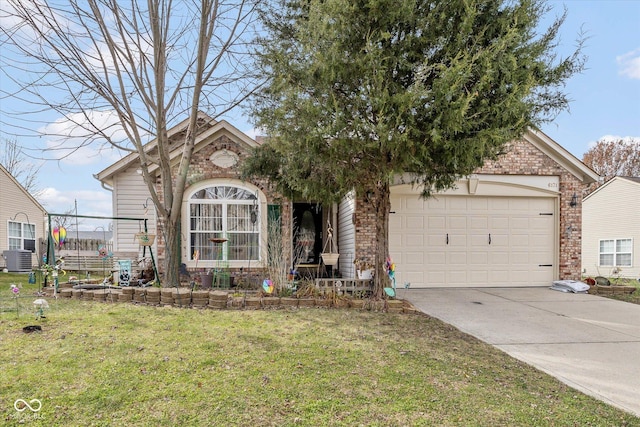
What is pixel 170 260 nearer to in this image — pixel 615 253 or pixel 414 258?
pixel 414 258

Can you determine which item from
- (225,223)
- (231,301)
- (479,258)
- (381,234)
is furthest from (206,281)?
(479,258)

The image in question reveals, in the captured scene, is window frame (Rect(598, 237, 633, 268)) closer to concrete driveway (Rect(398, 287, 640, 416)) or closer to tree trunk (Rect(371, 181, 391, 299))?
concrete driveway (Rect(398, 287, 640, 416))

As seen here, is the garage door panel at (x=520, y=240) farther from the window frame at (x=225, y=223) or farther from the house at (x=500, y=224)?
the window frame at (x=225, y=223)

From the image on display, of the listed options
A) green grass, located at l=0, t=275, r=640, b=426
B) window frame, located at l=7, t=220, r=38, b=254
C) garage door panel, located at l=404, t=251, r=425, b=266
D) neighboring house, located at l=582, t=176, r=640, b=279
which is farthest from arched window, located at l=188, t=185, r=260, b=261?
neighboring house, located at l=582, t=176, r=640, b=279

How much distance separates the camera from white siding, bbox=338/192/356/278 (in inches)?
374

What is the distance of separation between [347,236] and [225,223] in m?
3.12

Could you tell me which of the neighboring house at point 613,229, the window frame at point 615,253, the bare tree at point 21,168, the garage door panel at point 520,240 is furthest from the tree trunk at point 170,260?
the bare tree at point 21,168

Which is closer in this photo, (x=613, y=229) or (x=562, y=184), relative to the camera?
(x=562, y=184)

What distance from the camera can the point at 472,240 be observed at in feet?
32.3

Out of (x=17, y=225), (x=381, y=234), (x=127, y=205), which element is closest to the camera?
(x=381, y=234)

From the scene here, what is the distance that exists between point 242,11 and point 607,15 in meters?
7.94

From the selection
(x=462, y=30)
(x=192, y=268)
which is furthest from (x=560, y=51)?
(x=192, y=268)

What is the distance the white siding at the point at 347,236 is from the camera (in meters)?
9.51

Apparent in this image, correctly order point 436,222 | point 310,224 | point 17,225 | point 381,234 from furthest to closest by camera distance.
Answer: point 17,225 < point 310,224 < point 436,222 < point 381,234
